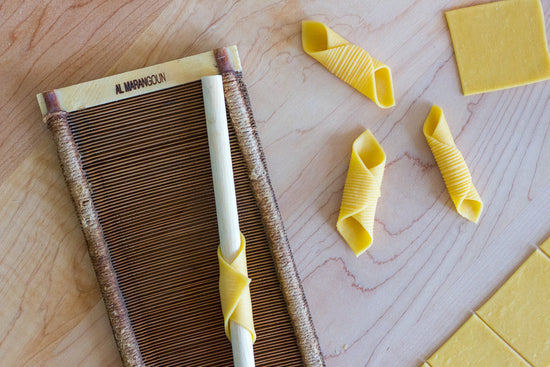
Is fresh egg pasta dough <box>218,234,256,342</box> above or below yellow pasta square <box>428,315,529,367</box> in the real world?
above

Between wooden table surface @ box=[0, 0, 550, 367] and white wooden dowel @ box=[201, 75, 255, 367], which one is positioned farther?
wooden table surface @ box=[0, 0, 550, 367]

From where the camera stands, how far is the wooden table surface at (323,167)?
0.88 metres

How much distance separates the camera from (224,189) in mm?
746

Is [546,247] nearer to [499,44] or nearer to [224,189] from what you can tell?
[499,44]

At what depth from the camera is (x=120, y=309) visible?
836 millimetres

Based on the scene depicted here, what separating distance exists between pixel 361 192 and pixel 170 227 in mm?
334

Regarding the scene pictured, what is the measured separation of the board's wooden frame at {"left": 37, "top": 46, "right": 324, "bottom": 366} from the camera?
0.82 m

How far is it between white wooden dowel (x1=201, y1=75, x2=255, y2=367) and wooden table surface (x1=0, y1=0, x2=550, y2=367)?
16cm

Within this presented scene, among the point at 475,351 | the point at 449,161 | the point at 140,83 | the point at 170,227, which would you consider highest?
the point at 140,83

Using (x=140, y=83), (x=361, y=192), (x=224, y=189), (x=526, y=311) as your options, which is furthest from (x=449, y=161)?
(x=140, y=83)

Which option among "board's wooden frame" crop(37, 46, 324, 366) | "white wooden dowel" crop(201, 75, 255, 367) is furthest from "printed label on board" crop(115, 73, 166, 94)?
"white wooden dowel" crop(201, 75, 255, 367)

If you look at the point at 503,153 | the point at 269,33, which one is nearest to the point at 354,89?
the point at 269,33

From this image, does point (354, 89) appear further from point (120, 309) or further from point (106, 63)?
point (120, 309)

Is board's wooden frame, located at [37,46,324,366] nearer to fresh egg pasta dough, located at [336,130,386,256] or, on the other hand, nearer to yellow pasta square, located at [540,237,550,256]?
fresh egg pasta dough, located at [336,130,386,256]
